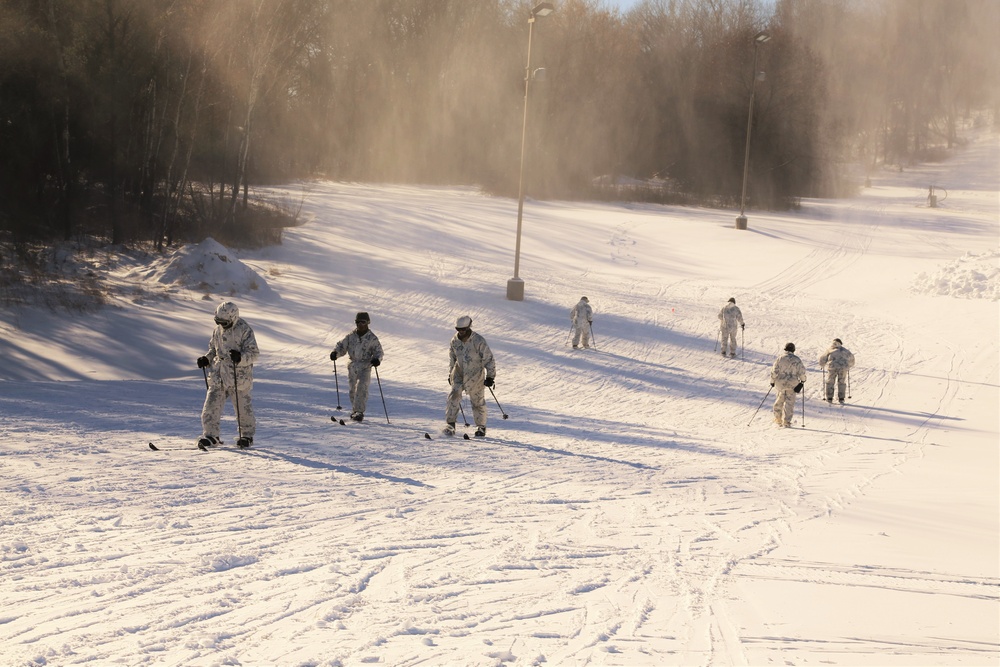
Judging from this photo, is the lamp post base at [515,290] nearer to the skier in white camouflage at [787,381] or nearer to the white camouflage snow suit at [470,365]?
the skier in white camouflage at [787,381]

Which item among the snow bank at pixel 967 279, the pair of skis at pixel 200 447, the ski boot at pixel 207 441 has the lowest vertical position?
the pair of skis at pixel 200 447

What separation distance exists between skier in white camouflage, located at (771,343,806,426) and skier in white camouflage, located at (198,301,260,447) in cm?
847

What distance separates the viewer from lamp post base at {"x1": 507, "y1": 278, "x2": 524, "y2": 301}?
934 inches

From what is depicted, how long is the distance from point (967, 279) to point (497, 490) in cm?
2242

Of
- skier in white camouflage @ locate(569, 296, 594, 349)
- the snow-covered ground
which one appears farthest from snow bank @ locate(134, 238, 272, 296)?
skier in white camouflage @ locate(569, 296, 594, 349)

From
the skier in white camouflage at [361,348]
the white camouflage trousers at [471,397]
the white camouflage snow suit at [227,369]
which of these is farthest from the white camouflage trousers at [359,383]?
the white camouflage snow suit at [227,369]

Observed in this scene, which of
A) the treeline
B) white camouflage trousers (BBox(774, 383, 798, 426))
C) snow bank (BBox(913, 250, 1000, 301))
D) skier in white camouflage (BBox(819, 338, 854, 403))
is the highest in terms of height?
the treeline

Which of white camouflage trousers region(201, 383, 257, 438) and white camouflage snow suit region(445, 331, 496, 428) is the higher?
white camouflage snow suit region(445, 331, 496, 428)

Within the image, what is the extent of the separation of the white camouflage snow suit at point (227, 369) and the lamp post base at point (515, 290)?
554 inches

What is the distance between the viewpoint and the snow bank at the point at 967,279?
2530 centimetres

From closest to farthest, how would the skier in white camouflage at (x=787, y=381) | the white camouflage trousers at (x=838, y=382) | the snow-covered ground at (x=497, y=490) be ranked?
the snow-covered ground at (x=497, y=490), the skier in white camouflage at (x=787, y=381), the white camouflage trousers at (x=838, y=382)

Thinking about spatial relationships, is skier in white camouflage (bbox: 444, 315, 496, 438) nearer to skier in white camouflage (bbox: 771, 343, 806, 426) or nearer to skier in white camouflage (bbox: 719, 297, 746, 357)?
skier in white camouflage (bbox: 771, 343, 806, 426)

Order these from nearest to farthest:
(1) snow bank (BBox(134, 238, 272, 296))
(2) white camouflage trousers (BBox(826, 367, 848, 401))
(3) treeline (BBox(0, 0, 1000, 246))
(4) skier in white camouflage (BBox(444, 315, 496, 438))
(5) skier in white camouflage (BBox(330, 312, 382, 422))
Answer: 1. (4) skier in white camouflage (BBox(444, 315, 496, 438))
2. (5) skier in white camouflage (BBox(330, 312, 382, 422))
3. (2) white camouflage trousers (BBox(826, 367, 848, 401))
4. (1) snow bank (BBox(134, 238, 272, 296))
5. (3) treeline (BBox(0, 0, 1000, 246))

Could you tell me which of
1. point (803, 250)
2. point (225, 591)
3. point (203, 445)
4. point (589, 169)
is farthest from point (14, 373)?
point (589, 169)
